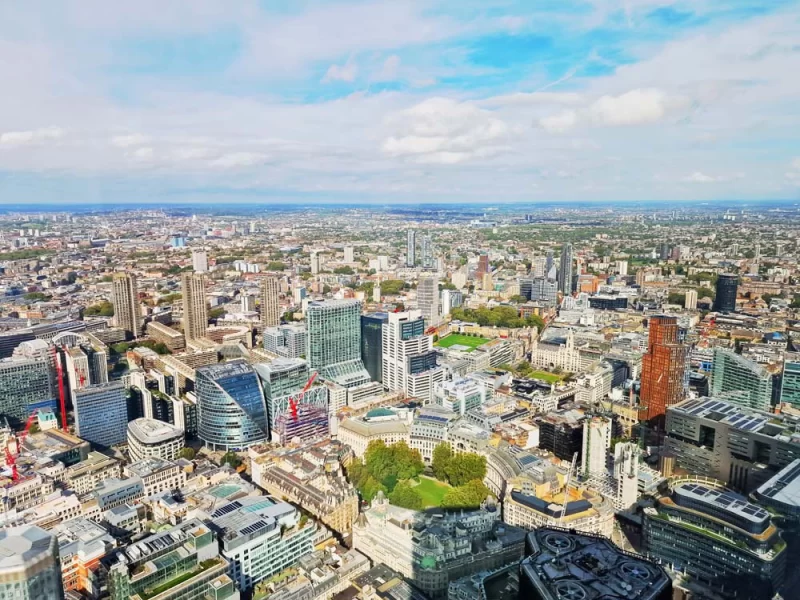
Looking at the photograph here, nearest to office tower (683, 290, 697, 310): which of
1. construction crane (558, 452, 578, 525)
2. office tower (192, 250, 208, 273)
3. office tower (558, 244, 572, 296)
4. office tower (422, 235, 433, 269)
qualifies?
office tower (558, 244, 572, 296)

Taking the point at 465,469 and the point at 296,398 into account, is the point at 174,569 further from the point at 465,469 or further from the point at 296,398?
the point at 296,398

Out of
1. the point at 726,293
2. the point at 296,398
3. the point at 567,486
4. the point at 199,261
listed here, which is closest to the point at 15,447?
the point at 296,398

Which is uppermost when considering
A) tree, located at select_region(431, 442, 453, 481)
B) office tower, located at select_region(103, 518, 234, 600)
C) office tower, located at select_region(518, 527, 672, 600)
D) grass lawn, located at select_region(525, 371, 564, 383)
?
office tower, located at select_region(518, 527, 672, 600)

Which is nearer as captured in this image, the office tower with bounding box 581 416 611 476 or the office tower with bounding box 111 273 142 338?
the office tower with bounding box 581 416 611 476

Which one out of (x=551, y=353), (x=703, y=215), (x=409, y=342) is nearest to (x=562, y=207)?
(x=703, y=215)

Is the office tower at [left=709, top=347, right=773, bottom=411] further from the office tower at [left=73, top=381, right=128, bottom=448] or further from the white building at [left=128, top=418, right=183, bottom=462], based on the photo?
the office tower at [left=73, top=381, right=128, bottom=448]

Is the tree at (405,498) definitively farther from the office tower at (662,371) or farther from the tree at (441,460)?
the office tower at (662,371)

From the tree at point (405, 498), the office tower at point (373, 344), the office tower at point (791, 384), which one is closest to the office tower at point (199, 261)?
the office tower at point (373, 344)

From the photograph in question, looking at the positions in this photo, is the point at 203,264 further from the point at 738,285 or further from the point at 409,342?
the point at 738,285
